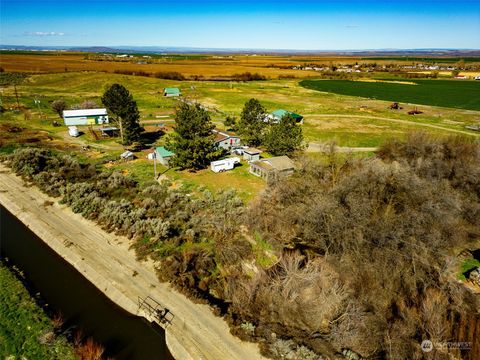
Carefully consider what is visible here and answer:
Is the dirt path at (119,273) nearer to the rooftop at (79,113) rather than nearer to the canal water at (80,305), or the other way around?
the canal water at (80,305)

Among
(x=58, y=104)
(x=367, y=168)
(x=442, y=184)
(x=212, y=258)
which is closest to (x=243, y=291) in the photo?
(x=212, y=258)

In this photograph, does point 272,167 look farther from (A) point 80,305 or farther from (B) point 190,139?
(A) point 80,305

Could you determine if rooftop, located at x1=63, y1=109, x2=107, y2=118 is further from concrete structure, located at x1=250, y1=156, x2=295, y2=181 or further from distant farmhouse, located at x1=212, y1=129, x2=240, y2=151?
concrete structure, located at x1=250, y1=156, x2=295, y2=181

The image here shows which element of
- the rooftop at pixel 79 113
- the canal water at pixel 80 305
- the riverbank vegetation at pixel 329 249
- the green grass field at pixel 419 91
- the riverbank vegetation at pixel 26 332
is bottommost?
the canal water at pixel 80 305

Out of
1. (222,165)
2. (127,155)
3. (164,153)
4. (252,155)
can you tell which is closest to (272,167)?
(252,155)

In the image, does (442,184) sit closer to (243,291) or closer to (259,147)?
(243,291)

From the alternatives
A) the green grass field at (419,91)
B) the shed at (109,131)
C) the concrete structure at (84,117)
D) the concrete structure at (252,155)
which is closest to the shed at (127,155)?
the shed at (109,131)

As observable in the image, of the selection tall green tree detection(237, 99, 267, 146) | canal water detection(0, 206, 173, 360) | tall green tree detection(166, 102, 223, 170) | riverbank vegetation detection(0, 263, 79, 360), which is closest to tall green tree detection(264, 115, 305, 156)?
tall green tree detection(237, 99, 267, 146)
